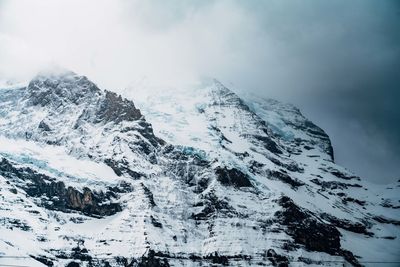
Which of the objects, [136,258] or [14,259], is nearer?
[14,259]

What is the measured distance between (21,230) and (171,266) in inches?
1804

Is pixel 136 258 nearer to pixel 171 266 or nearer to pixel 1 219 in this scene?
pixel 171 266

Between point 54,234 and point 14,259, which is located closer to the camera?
point 14,259

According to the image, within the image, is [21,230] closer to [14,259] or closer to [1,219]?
[1,219]

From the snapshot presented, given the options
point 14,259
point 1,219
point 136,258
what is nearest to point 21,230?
point 1,219

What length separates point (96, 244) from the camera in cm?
19912

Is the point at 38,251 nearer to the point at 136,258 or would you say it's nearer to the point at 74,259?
the point at 74,259

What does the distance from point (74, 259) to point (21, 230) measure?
62.6ft

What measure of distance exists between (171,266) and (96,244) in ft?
77.0

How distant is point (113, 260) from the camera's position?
194 metres

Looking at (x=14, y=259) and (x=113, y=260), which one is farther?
(x=113, y=260)

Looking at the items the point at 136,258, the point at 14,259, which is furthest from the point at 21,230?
the point at 136,258

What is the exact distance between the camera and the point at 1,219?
198 meters

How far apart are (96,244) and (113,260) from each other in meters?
8.61
